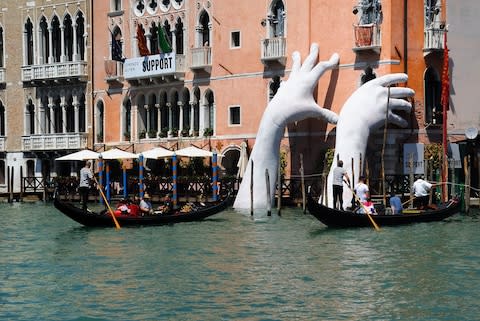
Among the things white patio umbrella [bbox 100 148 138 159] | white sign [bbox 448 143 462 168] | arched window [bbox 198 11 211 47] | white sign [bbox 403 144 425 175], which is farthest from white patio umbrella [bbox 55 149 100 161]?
white sign [bbox 448 143 462 168]

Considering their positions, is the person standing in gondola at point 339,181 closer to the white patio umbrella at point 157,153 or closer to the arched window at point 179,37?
the white patio umbrella at point 157,153

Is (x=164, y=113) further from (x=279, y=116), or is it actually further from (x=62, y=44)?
(x=279, y=116)

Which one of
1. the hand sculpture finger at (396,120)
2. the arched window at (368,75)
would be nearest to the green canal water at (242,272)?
the hand sculpture finger at (396,120)

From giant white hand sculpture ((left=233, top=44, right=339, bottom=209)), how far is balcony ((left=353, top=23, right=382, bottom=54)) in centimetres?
84

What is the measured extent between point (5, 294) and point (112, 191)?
21838 millimetres

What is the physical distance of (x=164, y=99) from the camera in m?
40.0

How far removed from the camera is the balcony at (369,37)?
1296 inches

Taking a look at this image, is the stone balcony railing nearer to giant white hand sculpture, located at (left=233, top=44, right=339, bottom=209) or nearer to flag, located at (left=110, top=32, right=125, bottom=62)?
giant white hand sculpture, located at (left=233, top=44, right=339, bottom=209)

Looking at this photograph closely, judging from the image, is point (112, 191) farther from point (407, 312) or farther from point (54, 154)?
point (407, 312)

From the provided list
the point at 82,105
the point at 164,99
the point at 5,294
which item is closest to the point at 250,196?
the point at 164,99

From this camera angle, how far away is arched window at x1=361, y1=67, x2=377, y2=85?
1314 inches

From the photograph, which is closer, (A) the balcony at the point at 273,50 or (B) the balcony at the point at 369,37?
(B) the balcony at the point at 369,37

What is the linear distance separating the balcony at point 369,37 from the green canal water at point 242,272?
618 cm

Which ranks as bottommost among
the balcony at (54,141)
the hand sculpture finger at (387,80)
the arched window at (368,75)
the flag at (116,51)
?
the balcony at (54,141)
